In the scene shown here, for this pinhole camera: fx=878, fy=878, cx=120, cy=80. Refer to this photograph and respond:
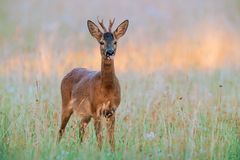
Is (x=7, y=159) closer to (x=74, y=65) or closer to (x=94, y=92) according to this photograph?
(x=94, y=92)

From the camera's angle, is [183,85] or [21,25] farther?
[21,25]

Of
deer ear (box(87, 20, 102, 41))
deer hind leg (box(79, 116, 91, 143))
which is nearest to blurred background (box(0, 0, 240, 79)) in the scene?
deer hind leg (box(79, 116, 91, 143))

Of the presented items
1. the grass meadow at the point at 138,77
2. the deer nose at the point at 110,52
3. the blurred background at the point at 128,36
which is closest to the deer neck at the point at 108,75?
the deer nose at the point at 110,52

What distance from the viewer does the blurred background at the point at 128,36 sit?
14828 mm

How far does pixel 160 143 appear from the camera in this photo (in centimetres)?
814

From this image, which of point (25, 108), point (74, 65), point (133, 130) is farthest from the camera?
point (74, 65)

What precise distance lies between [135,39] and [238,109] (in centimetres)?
861

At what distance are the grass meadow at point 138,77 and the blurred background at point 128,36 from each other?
Result: 0.03 metres

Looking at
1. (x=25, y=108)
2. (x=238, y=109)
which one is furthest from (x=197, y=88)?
(x=25, y=108)

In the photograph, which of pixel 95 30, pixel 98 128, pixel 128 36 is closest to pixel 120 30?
pixel 95 30

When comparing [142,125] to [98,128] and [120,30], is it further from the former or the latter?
[120,30]

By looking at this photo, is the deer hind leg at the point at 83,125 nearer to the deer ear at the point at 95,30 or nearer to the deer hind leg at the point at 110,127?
the deer hind leg at the point at 110,127

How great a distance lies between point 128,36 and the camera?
1895cm

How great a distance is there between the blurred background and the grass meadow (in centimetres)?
3
